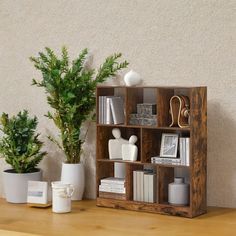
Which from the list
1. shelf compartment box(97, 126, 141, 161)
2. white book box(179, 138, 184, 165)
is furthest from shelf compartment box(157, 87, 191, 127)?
shelf compartment box(97, 126, 141, 161)

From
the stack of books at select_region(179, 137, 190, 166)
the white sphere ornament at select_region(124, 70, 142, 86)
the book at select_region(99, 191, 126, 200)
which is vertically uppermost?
the white sphere ornament at select_region(124, 70, 142, 86)

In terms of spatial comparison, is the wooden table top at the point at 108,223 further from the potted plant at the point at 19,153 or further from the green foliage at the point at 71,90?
the green foliage at the point at 71,90

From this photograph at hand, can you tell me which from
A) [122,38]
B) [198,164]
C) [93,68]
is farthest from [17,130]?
[198,164]

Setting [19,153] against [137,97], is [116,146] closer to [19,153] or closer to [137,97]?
[137,97]

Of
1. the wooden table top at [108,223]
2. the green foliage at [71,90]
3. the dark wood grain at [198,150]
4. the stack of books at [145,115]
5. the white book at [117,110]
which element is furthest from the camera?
the green foliage at [71,90]

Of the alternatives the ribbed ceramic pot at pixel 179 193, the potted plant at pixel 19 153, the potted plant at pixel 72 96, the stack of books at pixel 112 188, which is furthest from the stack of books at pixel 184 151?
the potted plant at pixel 19 153

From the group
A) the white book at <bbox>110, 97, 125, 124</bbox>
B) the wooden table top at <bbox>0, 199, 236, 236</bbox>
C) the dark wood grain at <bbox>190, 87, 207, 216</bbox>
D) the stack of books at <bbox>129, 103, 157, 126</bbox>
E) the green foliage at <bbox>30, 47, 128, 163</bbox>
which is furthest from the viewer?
the green foliage at <bbox>30, 47, 128, 163</bbox>

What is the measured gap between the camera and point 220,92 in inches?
113

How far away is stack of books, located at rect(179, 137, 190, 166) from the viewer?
8.98 ft

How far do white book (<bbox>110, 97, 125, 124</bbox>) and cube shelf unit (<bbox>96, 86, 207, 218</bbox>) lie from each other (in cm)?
5

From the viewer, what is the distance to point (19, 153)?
10.4 feet

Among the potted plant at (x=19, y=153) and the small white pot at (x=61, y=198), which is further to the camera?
the potted plant at (x=19, y=153)

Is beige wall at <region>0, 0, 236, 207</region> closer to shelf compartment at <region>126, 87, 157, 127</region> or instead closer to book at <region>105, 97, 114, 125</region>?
shelf compartment at <region>126, 87, 157, 127</region>

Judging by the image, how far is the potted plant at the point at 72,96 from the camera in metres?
3.04
